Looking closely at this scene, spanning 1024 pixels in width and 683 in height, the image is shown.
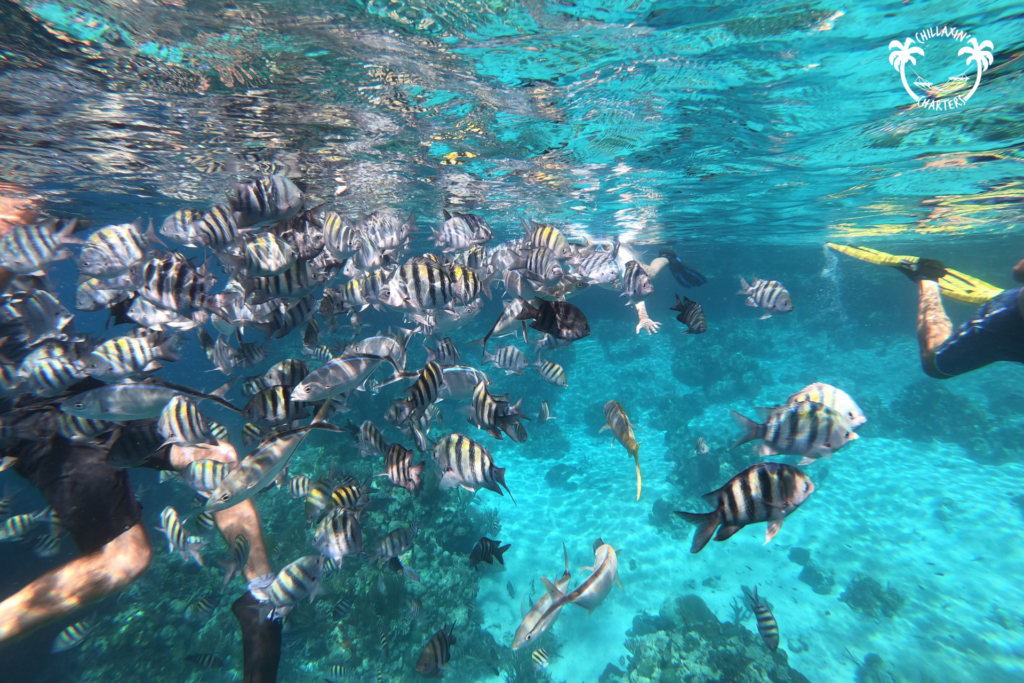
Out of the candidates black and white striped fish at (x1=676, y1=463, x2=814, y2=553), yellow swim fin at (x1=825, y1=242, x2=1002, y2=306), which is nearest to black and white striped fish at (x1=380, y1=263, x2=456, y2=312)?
black and white striped fish at (x1=676, y1=463, x2=814, y2=553)

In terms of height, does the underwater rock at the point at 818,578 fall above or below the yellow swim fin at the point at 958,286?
below

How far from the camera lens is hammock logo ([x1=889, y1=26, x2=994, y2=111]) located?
6836 millimetres

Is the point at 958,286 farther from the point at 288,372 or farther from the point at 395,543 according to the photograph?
the point at 288,372

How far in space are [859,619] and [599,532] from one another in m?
7.79

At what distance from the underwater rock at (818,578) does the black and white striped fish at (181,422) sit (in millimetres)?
17159

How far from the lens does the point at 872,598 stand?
1210 cm

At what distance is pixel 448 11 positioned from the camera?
629 cm

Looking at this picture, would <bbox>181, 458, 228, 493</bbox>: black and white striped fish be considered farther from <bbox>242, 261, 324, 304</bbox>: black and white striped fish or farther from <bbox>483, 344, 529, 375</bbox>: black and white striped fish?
<bbox>483, 344, 529, 375</bbox>: black and white striped fish

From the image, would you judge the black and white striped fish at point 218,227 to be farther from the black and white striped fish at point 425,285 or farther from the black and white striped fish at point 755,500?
the black and white striped fish at point 755,500

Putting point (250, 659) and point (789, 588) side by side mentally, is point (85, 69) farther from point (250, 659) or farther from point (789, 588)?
point (789, 588)

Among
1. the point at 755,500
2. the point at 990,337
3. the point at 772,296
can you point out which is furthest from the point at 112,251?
the point at 990,337

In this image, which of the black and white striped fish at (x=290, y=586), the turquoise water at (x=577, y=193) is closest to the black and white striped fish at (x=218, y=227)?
the turquoise water at (x=577, y=193)

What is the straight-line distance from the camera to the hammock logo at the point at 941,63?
22.4 ft

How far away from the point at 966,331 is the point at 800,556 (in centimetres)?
1057
